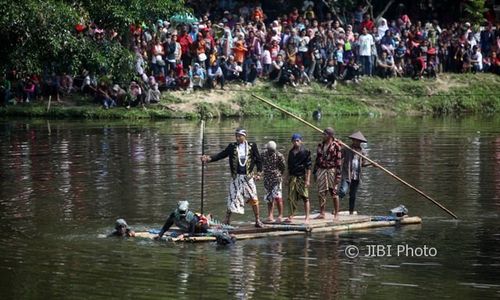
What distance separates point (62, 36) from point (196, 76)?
43.5 feet

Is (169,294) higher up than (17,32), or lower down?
lower down

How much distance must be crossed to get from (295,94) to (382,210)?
21.7 metres

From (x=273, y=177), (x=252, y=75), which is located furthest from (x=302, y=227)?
(x=252, y=75)

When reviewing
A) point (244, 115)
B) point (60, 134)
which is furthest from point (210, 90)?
point (60, 134)

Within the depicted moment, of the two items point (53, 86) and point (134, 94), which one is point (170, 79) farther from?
point (53, 86)

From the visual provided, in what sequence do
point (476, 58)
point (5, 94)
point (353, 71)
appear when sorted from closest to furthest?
1. point (5, 94)
2. point (353, 71)
3. point (476, 58)

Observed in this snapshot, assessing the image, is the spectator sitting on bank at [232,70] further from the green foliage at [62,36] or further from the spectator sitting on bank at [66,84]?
the green foliage at [62,36]

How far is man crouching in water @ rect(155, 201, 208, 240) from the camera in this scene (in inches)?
836

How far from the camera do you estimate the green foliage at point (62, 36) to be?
3017 cm

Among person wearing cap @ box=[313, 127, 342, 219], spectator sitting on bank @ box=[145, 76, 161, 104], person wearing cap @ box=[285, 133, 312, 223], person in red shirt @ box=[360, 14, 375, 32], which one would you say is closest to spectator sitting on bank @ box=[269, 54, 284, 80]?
person in red shirt @ box=[360, 14, 375, 32]

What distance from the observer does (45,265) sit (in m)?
19.3

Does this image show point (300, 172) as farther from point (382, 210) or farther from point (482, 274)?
point (482, 274)

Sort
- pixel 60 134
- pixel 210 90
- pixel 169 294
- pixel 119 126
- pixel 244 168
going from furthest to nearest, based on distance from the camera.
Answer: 1. pixel 210 90
2. pixel 119 126
3. pixel 60 134
4. pixel 244 168
5. pixel 169 294

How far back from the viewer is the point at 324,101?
46750mm
